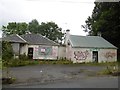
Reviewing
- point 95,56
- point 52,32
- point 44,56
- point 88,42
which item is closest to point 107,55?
point 95,56

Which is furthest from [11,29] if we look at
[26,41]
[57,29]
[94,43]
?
[94,43]

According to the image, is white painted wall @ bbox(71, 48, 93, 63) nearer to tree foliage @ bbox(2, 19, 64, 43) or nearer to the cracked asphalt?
the cracked asphalt

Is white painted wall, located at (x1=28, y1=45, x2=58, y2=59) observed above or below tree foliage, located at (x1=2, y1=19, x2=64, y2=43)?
below

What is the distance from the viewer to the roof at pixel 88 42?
127ft

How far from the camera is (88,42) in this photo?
133 feet

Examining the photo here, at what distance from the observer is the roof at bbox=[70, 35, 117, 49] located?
38612mm

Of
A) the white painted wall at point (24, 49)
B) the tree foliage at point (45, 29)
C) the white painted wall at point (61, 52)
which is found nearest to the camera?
the white painted wall at point (24, 49)

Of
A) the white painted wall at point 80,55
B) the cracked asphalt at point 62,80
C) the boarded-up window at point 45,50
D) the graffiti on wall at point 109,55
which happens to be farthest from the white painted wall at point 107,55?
the cracked asphalt at point 62,80

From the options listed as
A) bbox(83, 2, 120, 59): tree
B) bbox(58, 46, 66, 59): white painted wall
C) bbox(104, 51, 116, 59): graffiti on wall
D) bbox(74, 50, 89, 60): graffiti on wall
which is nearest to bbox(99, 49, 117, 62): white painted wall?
bbox(104, 51, 116, 59): graffiti on wall

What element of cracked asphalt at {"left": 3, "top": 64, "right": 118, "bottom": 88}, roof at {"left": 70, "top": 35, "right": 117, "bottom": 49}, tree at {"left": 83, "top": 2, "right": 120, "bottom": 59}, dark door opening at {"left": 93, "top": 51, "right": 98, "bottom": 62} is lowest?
cracked asphalt at {"left": 3, "top": 64, "right": 118, "bottom": 88}

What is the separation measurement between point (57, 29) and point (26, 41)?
32.8 meters

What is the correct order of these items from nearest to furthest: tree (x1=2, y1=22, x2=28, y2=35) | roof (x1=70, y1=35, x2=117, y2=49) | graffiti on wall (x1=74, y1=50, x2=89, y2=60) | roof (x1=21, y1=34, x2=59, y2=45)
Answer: graffiti on wall (x1=74, y1=50, x2=89, y2=60) < roof (x1=70, y1=35, x2=117, y2=49) < roof (x1=21, y1=34, x2=59, y2=45) < tree (x1=2, y1=22, x2=28, y2=35)

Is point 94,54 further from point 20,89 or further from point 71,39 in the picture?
point 20,89

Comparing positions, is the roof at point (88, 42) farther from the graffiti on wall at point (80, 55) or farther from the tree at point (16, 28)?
the tree at point (16, 28)
